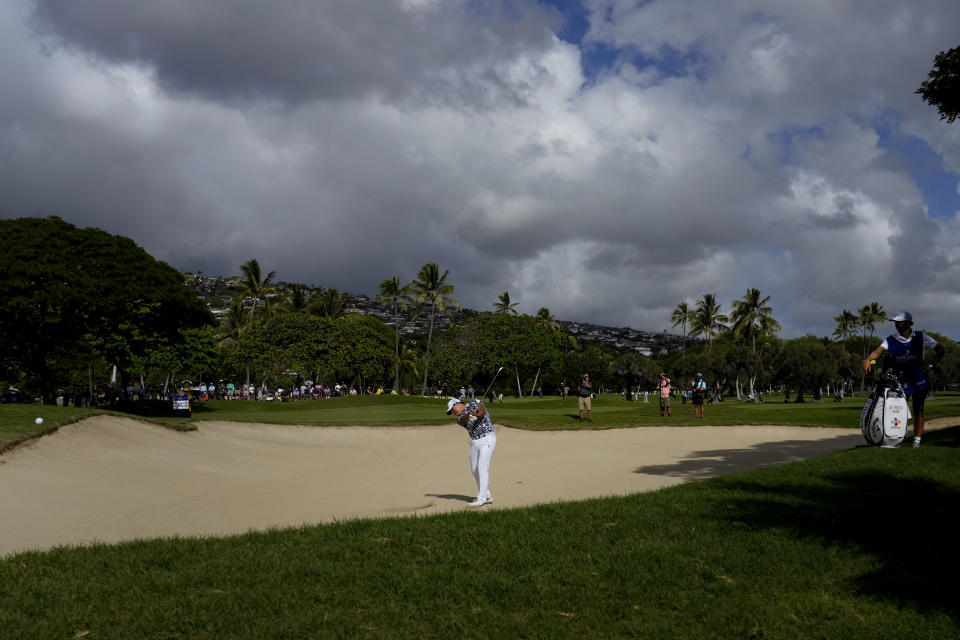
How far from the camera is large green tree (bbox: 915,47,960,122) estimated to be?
11703 mm

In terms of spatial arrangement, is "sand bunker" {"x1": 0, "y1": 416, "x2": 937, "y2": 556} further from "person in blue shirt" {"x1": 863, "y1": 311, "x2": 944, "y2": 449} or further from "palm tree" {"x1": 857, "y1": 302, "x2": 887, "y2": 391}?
"palm tree" {"x1": 857, "y1": 302, "x2": 887, "y2": 391}

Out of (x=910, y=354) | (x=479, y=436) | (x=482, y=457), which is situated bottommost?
(x=482, y=457)

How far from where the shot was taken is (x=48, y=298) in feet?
89.6

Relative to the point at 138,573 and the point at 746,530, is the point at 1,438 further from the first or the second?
the point at 746,530

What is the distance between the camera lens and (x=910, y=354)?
40.2ft

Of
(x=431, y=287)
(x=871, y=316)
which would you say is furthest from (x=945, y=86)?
(x=871, y=316)

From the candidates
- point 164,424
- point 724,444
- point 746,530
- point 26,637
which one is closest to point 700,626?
point 746,530

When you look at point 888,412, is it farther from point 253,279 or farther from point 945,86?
point 253,279

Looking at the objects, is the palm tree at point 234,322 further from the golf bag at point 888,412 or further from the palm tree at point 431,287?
the golf bag at point 888,412

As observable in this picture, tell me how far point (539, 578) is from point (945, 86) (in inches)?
459

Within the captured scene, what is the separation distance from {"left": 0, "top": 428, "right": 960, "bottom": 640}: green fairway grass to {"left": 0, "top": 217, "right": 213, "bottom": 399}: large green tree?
24.9m

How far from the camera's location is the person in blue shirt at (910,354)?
39.6 feet

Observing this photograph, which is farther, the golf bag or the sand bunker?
the golf bag

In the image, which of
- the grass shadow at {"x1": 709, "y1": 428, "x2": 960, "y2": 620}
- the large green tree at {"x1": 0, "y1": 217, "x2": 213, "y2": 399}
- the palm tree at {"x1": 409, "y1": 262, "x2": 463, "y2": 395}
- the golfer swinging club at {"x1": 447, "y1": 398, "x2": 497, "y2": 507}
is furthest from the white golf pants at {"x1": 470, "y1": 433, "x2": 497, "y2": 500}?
the palm tree at {"x1": 409, "y1": 262, "x2": 463, "y2": 395}
